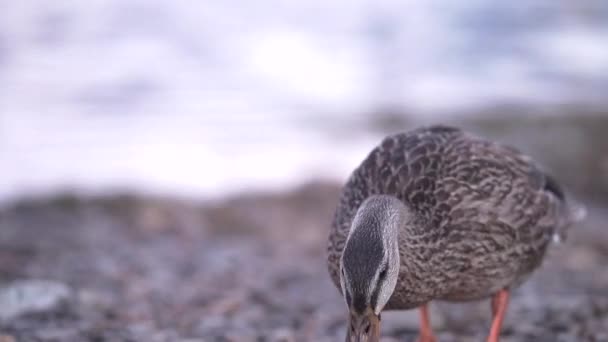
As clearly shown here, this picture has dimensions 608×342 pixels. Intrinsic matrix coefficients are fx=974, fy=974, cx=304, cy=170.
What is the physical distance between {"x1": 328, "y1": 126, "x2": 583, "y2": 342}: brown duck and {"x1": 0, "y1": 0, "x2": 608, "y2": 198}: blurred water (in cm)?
407

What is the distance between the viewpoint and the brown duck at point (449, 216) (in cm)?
442

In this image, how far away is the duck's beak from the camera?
380cm

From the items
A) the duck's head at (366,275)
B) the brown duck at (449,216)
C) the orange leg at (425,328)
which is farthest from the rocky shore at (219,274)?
the duck's head at (366,275)

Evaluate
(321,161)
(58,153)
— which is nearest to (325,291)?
(321,161)

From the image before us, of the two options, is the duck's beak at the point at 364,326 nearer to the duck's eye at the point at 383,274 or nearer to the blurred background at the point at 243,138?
the duck's eye at the point at 383,274

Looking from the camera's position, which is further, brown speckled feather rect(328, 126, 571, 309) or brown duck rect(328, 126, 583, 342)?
brown speckled feather rect(328, 126, 571, 309)

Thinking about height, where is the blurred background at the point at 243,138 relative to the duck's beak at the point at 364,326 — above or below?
above

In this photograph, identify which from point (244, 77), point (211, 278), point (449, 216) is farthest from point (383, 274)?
point (244, 77)

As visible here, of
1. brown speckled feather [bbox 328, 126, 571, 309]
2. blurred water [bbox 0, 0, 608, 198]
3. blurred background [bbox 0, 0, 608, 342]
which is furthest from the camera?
blurred water [bbox 0, 0, 608, 198]

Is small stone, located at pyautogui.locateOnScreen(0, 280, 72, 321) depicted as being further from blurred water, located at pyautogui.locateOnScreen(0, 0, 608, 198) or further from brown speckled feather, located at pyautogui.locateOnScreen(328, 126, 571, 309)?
blurred water, located at pyautogui.locateOnScreen(0, 0, 608, 198)

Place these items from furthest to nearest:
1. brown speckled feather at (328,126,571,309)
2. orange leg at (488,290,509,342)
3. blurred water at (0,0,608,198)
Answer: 1. blurred water at (0,0,608,198)
2. orange leg at (488,290,509,342)
3. brown speckled feather at (328,126,571,309)

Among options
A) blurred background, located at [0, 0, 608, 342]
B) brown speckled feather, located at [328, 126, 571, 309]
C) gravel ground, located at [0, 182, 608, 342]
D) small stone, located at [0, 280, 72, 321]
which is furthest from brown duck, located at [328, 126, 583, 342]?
small stone, located at [0, 280, 72, 321]

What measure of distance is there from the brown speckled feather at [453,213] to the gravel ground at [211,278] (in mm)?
571

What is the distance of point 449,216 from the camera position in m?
4.70
